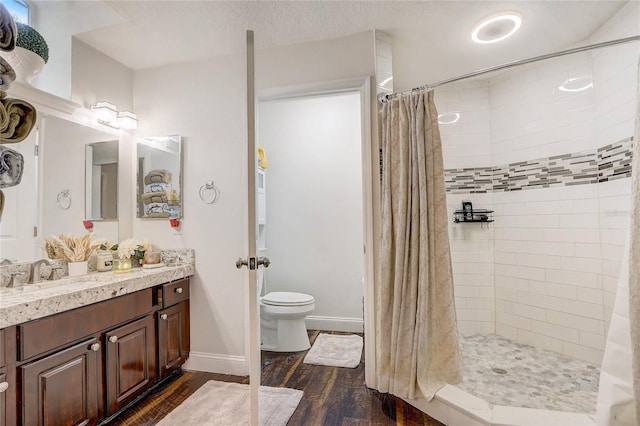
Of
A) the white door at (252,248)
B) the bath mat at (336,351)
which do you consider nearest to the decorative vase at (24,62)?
the white door at (252,248)

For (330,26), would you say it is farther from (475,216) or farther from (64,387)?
(64,387)

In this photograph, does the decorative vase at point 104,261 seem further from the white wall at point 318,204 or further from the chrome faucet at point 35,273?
the white wall at point 318,204

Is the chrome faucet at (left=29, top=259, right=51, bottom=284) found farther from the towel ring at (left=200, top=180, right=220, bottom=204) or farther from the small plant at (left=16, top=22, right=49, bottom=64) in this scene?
the small plant at (left=16, top=22, right=49, bottom=64)

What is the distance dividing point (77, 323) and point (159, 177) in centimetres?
125

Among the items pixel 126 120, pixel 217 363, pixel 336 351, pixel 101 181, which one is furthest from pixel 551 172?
pixel 101 181

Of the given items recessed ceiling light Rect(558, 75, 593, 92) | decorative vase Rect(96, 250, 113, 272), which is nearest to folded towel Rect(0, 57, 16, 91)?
decorative vase Rect(96, 250, 113, 272)

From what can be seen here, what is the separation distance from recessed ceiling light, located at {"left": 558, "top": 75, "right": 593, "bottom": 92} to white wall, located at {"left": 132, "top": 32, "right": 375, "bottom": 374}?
181 centimetres

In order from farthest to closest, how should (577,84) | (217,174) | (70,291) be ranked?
1. (217,174)
2. (577,84)
3. (70,291)

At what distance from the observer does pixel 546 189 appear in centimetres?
244

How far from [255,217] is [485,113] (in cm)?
245

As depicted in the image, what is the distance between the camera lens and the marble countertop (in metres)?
1.31

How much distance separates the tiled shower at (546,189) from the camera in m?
2.04

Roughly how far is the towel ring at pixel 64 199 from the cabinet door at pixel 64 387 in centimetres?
94

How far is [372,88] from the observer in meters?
2.13
